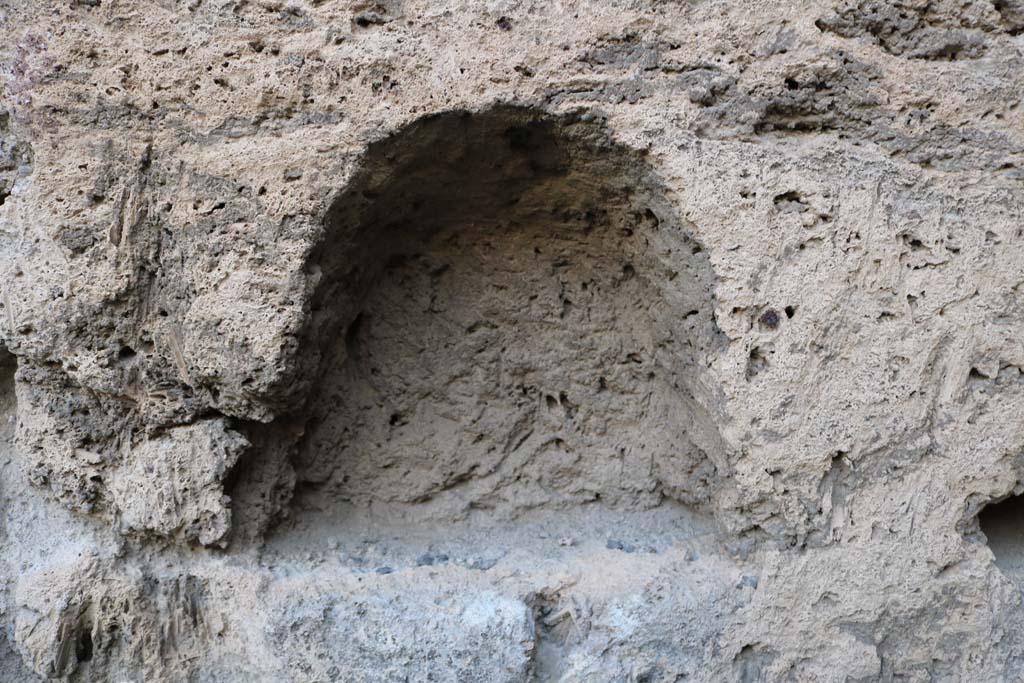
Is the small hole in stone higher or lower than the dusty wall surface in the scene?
lower

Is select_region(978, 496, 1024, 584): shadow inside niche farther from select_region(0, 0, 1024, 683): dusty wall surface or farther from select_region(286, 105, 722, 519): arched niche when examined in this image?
select_region(286, 105, 722, 519): arched niche

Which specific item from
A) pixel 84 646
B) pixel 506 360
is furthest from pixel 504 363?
pixel 84 646

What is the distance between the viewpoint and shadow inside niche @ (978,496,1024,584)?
143 centimetres

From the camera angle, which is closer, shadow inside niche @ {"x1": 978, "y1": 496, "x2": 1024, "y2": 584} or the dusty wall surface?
the dusty wall surface

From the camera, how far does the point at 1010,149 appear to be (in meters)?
1.29

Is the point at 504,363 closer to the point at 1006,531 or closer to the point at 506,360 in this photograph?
the point at 506,360

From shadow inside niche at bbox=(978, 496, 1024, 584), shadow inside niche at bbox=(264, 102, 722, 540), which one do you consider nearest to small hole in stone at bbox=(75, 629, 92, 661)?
shadow inside niche at bbox=(264, 102, 722, 540)

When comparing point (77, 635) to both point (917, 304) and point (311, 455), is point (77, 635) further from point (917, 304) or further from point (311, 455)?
point (917, 304)

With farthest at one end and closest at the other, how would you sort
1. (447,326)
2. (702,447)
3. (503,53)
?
(447,326) < (702,447) < (503,53)

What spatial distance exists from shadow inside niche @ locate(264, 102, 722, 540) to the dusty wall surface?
0.04 m

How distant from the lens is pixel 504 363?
1.53m

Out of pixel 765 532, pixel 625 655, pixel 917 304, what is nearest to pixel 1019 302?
pixel 917 304

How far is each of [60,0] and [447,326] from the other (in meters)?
0.87

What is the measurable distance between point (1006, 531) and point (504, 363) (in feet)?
3.44
